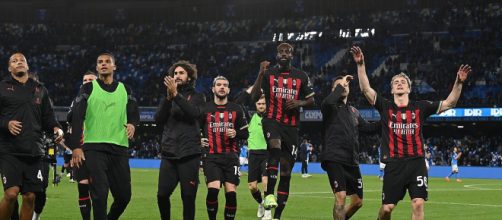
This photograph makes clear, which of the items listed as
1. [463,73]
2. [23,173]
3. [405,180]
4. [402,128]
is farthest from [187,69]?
[463,73]

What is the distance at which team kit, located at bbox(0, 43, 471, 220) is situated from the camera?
35.0ft

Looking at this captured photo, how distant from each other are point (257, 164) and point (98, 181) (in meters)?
8.34

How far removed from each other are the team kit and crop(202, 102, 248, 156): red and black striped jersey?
17 millimetres

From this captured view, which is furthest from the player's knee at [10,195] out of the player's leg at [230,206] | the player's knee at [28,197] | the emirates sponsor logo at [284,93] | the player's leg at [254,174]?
the player's leg at [254,174]

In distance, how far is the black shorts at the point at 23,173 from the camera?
11328 millimetres

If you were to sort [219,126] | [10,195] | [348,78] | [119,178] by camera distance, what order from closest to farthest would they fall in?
[119,178]
[10,195]
[348,78]
[219,126]

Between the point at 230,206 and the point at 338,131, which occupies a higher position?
the point at 338,131

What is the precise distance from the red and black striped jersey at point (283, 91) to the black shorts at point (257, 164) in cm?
548

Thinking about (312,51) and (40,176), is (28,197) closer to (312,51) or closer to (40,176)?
(40,176)

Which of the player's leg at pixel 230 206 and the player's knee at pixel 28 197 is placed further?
the player's leg at pixel 230 206

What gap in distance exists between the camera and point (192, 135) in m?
11.9

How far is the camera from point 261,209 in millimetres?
17047

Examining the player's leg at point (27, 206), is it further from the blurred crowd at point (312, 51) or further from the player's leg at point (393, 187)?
the blurred crowd at point (312, 51)

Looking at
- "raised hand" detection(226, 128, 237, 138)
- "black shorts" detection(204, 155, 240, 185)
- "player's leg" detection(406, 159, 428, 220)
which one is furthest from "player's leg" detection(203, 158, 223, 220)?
"player's leg" detection(406, 159, 428, 220)
